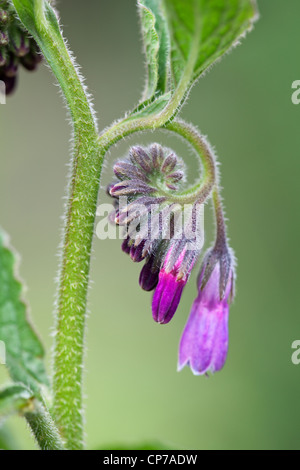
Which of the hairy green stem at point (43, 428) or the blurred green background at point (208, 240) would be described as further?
the blurred green background at point (208, 240)

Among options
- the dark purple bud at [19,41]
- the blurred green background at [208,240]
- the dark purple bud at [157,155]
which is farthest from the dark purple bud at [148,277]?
the blurred green background at [208,240]

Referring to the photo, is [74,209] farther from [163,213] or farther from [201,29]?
[201,29]

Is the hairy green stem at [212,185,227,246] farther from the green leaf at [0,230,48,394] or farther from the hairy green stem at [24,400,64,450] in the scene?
the hairy green stem at [24,400,64,450]

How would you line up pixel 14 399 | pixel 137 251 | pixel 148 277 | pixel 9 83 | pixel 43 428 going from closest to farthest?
pixel 14 399 < pixel 43 428 < pixel 137 251 < pixel 148 277 < pixel 9 83

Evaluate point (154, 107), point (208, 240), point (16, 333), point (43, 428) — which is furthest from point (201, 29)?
point (208, 240)

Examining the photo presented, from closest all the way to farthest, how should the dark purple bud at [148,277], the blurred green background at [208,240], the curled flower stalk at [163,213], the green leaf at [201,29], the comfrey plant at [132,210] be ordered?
the green leaf at [201,29]
the comfrey plant at [132,210]
the curled flower stalk at [163,213]
the dark purple bud at [148,277]
the blurred green background at [208,240]

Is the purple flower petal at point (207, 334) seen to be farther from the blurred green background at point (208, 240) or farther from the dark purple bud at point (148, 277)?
the blurred green background at point (208, 240)
